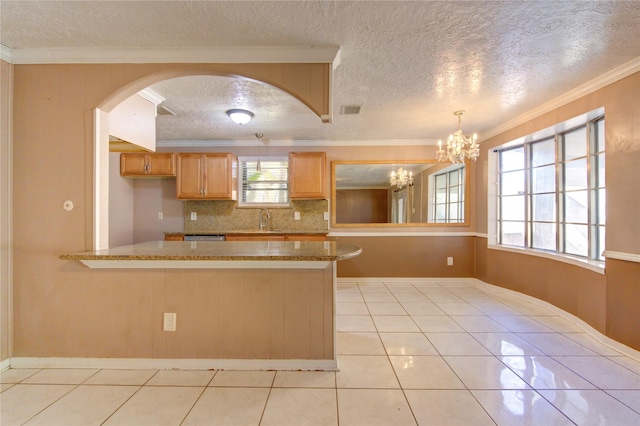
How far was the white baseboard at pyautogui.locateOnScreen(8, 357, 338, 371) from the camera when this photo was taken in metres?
1.90

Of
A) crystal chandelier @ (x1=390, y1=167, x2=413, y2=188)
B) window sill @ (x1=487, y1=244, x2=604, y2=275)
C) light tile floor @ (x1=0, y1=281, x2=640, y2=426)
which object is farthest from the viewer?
crystal chandelier @ (x1=390, y1=167, x2=413, y2=188)

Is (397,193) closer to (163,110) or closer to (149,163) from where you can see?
(163,110)

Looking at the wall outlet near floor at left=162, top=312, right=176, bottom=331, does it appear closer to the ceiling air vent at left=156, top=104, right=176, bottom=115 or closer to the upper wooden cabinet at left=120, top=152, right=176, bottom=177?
the ceiling air vent at left=156, top=104, right=176, bottom=115

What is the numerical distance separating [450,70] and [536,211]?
229cm

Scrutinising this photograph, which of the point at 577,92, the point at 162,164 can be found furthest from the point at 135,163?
the point at 577,92

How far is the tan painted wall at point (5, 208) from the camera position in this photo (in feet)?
6.18

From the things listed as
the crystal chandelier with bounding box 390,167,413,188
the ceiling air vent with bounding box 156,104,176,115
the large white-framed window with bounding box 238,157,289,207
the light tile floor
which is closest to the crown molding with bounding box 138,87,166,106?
the ceiling air vent with bounding box 156,104,176,115

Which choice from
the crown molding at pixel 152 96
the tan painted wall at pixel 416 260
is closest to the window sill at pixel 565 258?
the tan painted wall at pixel 416 260

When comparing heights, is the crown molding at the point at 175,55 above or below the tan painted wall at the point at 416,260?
above

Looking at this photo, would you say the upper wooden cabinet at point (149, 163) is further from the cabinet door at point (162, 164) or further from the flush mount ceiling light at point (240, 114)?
the flush mount ceiling light at point (240, 114)

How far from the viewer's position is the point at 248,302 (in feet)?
6.32

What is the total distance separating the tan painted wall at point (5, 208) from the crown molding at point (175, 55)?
8.3 inches

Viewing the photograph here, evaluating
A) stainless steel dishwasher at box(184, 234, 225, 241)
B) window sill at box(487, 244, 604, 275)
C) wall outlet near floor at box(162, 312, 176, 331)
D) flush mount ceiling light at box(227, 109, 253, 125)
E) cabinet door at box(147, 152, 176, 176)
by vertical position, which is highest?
flush mount ceiling light at box(227, 109, 253, 125)

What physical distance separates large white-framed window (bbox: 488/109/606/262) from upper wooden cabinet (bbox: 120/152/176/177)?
4.58m
